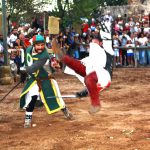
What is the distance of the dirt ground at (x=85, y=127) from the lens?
275 inches

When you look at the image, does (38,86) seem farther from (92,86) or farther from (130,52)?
(130,52)

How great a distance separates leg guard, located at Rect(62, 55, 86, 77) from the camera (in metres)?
7.26

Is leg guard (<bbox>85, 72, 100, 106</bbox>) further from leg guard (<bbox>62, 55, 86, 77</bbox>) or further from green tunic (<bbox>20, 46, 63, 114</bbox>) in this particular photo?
green tunic (<bbox>20, 46, 63, 114</bbox>)

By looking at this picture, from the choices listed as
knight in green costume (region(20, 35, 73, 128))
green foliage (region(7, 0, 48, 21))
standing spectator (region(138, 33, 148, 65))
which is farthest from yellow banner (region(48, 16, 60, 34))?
green foliage (region(7, 0, 48, 21))

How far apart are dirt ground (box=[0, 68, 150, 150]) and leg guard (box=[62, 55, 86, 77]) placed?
3.53 ft

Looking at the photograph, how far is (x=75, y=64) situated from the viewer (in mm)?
7320

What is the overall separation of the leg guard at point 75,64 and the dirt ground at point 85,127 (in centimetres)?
108

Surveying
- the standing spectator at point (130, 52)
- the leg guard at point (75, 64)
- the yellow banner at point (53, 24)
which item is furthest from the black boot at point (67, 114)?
the standing spectator at point (130, 52)

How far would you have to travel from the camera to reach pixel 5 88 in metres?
14.3

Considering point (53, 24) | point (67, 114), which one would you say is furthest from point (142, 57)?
point (67, 114)

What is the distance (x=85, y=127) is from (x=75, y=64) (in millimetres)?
1470

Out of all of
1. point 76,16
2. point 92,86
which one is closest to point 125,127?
point 92,86

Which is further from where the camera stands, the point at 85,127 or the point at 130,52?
the point at 130,52

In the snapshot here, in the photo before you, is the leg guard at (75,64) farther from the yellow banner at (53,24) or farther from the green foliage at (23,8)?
the green foliage at (23,8)
